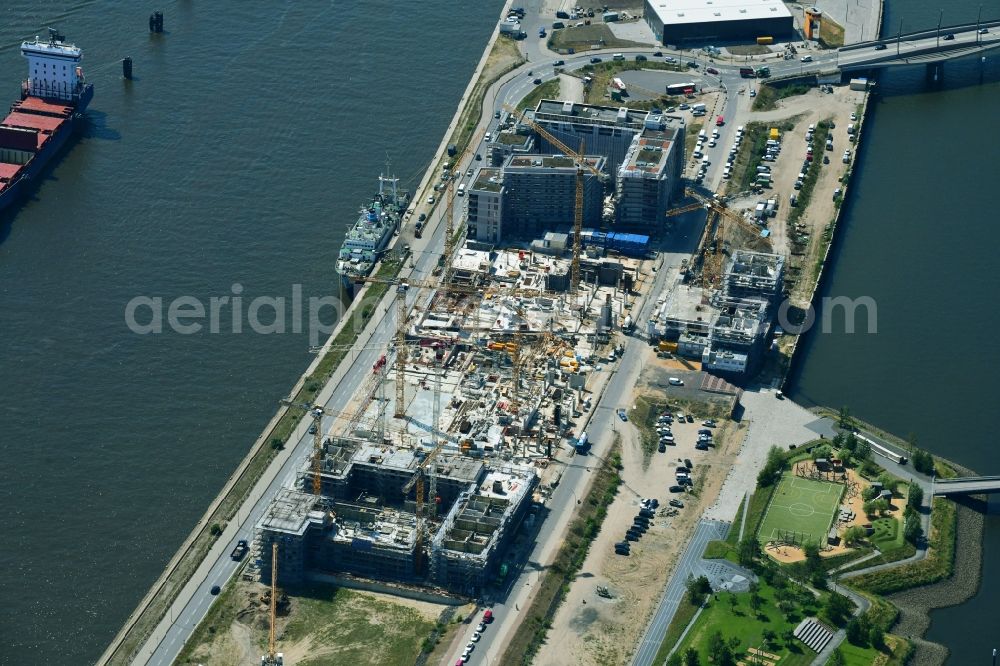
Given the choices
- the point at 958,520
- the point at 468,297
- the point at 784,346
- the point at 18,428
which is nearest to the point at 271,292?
the point at 468,297

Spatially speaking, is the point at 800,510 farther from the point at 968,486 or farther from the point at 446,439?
the point at 446,439

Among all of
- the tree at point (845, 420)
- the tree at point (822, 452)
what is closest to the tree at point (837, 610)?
the tree at point (822, 452)

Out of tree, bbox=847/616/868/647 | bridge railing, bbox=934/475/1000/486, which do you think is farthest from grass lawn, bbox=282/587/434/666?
bridge railing, bbox=934/475/1000/486

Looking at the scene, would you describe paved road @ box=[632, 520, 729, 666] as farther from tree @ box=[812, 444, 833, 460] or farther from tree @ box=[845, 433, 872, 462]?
tree @ box=[845, 433, 872, 462]

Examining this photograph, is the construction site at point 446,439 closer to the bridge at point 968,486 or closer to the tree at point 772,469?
the tree at point 772,469

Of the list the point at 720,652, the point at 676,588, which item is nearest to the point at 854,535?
the point at 676,588
